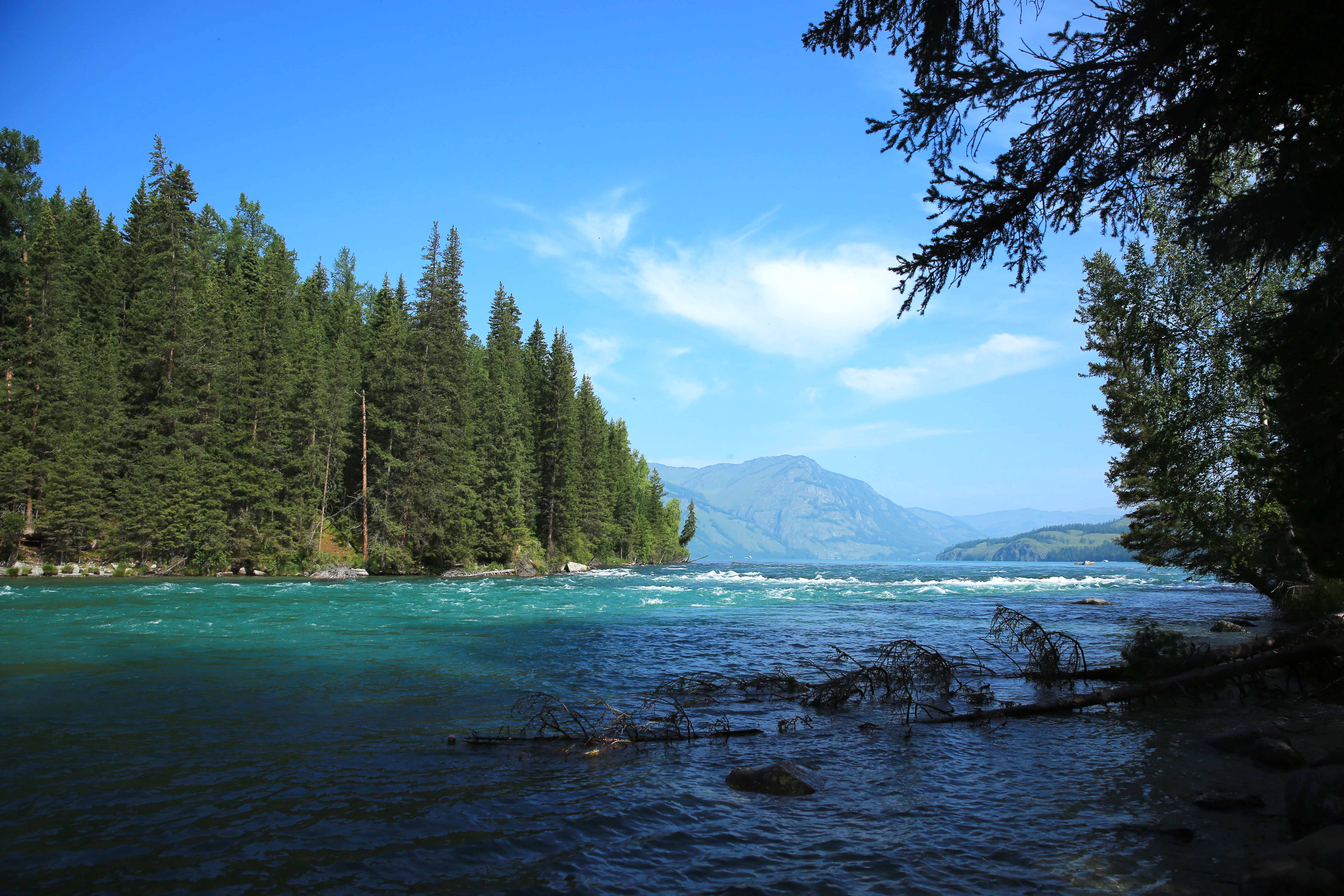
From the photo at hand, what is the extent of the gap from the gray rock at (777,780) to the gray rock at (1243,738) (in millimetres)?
4986

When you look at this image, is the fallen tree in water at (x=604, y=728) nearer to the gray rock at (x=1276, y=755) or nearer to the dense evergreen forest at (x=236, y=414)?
the gray rock at (x=1276, y=755)

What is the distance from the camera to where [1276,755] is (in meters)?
7.13

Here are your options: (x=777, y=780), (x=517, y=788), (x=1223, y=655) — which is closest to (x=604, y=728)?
(x=517, y=788)

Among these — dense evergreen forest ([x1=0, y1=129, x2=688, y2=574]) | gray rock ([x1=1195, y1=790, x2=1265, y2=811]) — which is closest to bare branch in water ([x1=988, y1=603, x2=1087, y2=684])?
Answer: gray rock ([x1=1195, y1=790, x2=1265, y2=811])

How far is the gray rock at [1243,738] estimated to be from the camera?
7.57m

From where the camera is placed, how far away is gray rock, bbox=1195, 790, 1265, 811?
5.86m

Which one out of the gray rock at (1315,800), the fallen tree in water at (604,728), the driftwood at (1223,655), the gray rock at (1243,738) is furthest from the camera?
the driftwood at (1223,655)

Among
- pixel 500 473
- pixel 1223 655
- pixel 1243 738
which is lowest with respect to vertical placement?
pixel 1243 738

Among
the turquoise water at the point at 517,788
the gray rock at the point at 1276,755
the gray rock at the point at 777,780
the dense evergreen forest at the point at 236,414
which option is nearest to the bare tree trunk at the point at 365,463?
the dense evergreen forest at the point at 236,414

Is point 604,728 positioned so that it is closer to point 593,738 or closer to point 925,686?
point 593,738

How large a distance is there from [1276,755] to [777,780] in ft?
18.2

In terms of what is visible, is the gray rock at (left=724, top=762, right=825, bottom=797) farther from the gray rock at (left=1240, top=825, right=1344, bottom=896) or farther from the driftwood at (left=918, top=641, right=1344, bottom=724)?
the gray rock at (left=1240, top=825, right=1344, bottom=896)

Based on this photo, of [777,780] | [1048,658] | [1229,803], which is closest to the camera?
[1229,803]

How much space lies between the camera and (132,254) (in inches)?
1893
